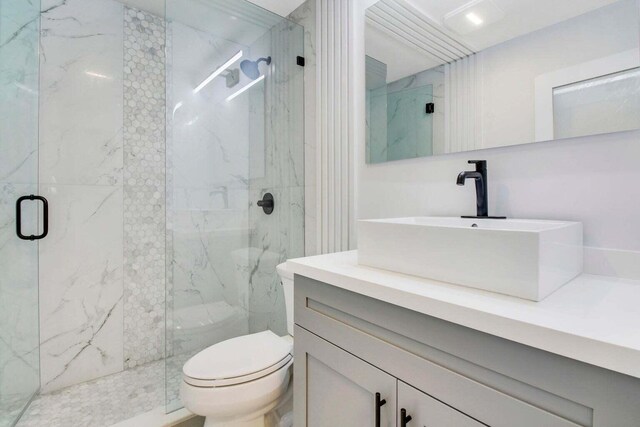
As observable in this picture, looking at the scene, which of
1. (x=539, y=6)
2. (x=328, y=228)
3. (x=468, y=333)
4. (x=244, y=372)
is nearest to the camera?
(x=468, y=333)

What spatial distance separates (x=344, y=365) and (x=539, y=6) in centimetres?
126

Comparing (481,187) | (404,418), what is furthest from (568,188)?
(404,418)

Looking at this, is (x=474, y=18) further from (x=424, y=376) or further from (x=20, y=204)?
(x=20, y=204)

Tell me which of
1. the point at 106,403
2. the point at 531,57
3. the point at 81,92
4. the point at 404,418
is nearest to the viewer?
the point at 404,418

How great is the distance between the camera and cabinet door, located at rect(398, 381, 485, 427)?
0.59m

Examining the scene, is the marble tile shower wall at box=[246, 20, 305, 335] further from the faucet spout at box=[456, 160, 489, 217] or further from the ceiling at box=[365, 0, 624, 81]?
the faucet spout at box=[456, 160, 489, 217]

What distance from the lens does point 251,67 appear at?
6.27ft

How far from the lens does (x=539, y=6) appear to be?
0.98 m

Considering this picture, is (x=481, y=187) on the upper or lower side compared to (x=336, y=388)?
upper

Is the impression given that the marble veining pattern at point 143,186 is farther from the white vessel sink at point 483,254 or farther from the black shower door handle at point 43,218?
the white vessel sink at point 483,254

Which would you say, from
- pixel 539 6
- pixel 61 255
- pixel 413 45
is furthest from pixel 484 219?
pixel 61 255

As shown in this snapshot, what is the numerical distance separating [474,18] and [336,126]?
0.75m

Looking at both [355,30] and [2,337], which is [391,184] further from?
[2,337]

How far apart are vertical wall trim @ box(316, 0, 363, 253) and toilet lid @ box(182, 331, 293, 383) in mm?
582
